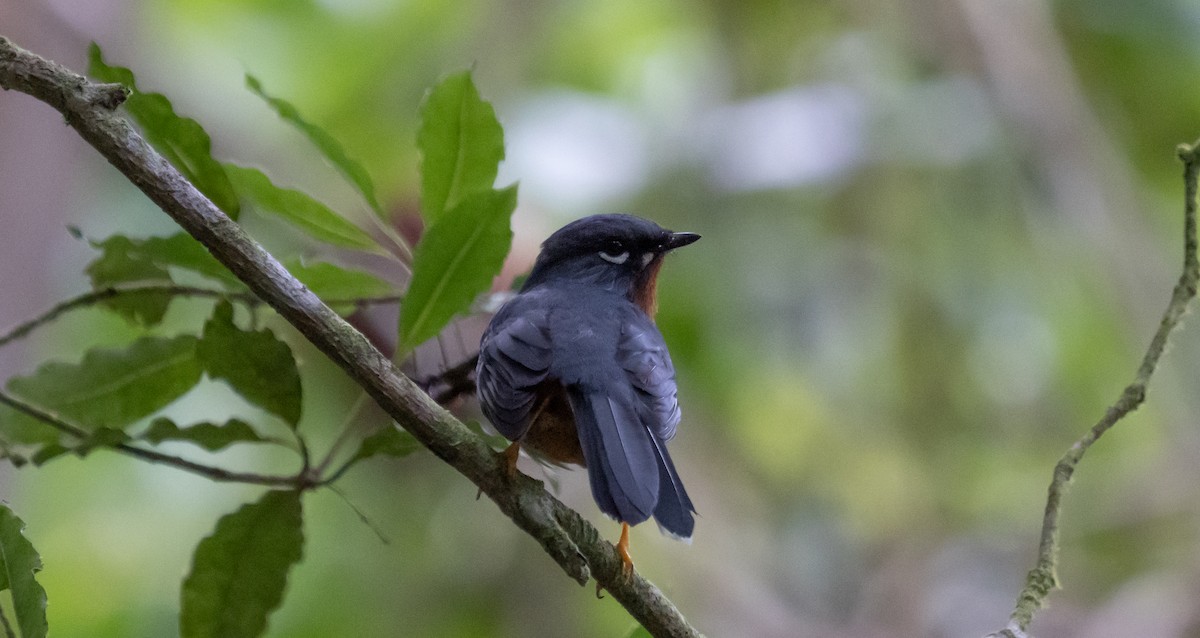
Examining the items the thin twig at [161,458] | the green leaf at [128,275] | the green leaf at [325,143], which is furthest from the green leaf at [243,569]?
the green leaf at [325,143]

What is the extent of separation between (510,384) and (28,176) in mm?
3106

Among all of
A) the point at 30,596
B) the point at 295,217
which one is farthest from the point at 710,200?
the point at 30,596

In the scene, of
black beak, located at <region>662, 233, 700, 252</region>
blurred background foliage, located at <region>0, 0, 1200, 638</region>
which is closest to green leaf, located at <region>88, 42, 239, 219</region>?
black beak, located at <region>662, 233, 700, 252</region>

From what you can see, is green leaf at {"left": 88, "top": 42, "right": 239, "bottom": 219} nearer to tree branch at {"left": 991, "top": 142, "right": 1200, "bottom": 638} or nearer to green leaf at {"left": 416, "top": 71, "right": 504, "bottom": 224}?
green leaf at {"left": 416, "top": 71, "right": 504, "bottom": 224}

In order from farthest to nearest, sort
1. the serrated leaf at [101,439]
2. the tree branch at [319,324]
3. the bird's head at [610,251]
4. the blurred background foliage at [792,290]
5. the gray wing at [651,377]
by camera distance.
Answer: the blurred background foliage at [792,290], the bird's head at [610,251], the gray wing at [651,377], the serrated leaf at [101,439], the tree branch at [319,324]

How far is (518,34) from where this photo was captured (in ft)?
22.8

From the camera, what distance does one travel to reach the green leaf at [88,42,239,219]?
2342 mm

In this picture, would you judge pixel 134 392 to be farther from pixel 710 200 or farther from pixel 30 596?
pixel 710 200

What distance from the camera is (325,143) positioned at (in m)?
2.62

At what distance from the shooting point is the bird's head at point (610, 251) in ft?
11.8

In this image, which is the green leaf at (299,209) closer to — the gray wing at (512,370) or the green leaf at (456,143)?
the green leaf at (456,143)

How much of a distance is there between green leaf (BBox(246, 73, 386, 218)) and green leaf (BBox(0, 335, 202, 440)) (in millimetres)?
541

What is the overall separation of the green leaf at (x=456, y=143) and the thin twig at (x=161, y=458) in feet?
2.28

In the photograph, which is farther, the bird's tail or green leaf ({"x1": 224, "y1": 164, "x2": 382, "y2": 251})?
green leaf ({"x1": 224, "y1": 164, "x2": 382, "y2": 251})
